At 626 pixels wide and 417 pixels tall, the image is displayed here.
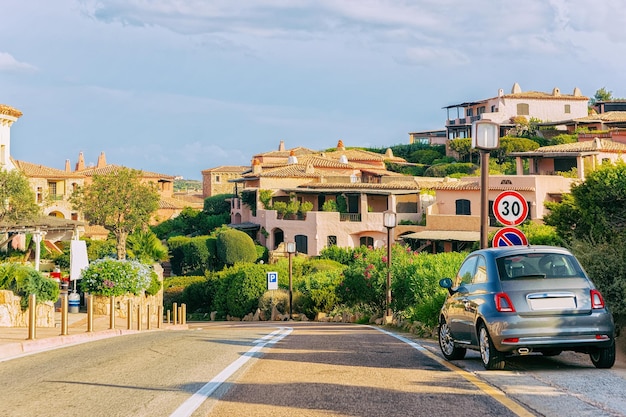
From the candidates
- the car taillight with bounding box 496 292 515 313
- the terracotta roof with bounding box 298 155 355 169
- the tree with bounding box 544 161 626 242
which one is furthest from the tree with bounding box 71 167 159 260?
the car taillight with bounding box 496 292 515 313

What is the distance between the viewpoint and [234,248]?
2992 inches

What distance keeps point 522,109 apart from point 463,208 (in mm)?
39737

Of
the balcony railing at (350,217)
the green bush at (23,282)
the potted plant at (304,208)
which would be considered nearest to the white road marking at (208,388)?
the green bush at (23,282)

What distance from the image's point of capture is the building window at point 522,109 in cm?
11200

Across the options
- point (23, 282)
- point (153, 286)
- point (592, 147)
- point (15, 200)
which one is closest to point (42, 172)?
point (15, 200)

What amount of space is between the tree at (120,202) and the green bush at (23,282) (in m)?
36.9

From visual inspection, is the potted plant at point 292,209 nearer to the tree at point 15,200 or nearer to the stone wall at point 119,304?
the tree at point 15,200

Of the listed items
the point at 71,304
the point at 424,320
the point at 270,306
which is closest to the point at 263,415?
the point at 424,320

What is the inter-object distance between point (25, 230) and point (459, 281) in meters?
27.5

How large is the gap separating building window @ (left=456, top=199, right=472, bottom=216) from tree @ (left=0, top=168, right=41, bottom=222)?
38.8 meters

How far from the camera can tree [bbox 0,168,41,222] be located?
4666 centimetres

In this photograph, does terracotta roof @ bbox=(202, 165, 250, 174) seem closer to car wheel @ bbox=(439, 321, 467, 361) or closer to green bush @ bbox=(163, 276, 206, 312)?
green bush @ bbox=(163, 276, 206, 312)

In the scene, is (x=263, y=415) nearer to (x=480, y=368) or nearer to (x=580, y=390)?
(x=580, y=390)

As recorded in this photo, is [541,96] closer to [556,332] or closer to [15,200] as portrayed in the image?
[15,200]
